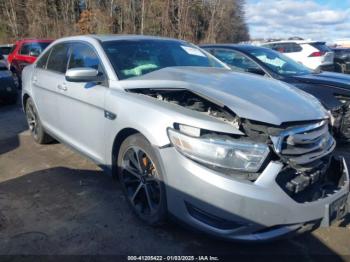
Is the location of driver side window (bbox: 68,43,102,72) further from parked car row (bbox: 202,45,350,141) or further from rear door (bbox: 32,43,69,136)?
parked car row (bbox: 202,45,350,141)

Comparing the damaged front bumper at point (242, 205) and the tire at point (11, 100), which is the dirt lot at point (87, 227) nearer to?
the damaged front bumper at point (242, 205)

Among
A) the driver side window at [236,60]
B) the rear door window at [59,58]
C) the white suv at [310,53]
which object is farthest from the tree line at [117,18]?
the rear door window at [59,58]

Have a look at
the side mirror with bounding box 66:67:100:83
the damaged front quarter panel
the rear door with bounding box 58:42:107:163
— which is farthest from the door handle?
the damaged front quarter panel

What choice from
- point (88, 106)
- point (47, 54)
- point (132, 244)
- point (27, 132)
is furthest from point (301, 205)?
point (27, 132)

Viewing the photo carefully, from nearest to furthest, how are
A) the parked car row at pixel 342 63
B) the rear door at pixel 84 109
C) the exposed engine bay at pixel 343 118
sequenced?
the rear door at pixel 84 109 < the exposed engine bay at pixel 343 118 < the parked car row at pixel 342 63

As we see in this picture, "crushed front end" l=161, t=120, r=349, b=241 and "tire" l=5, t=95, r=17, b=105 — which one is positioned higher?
"crushed front end" l=161, t=120, r=349, b=241

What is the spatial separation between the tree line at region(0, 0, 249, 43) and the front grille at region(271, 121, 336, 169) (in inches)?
1106

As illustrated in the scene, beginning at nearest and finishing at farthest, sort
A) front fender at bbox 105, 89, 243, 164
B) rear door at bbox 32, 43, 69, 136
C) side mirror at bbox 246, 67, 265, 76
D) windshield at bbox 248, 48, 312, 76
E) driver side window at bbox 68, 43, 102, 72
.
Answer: front fender at bbox 105, 89, 243, 164 → driver side window at bbox 68, 43, 102, 72 → rear door at bbox 32, 43, 69, 136 → side mirror at bbox 246, 67, 265, 76 → windshield at bbox 248, 48, 312, 76

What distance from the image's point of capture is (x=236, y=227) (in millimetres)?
2631

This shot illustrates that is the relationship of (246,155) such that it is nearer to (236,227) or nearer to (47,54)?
(236,227)

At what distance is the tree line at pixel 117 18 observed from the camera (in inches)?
1230

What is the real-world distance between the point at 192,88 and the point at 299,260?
5.24 feet

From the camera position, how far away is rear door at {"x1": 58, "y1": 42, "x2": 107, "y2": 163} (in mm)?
3787

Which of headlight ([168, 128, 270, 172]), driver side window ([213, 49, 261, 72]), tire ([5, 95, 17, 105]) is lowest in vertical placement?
tire ([5, 95, 17, 105])
